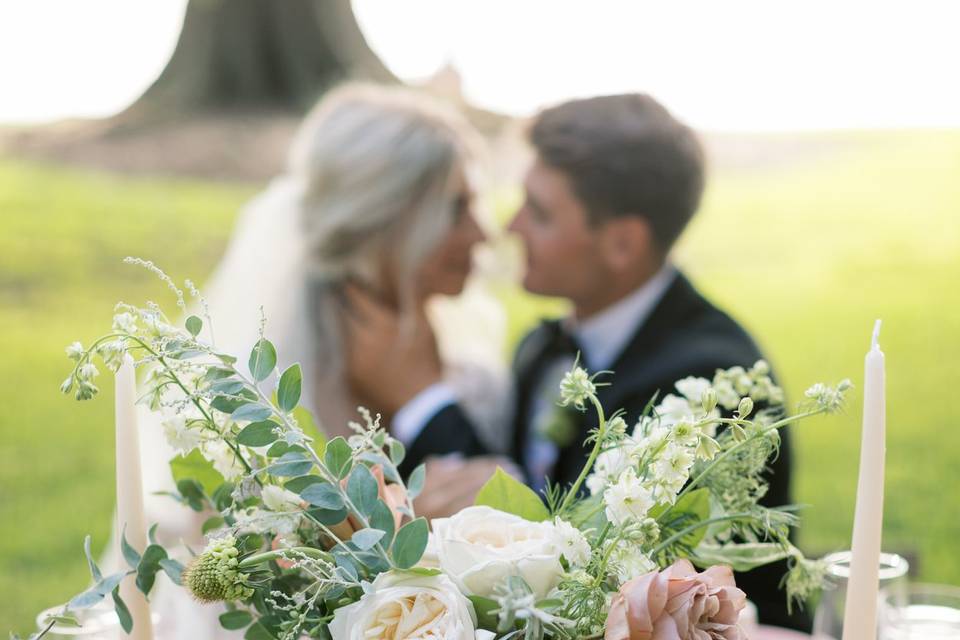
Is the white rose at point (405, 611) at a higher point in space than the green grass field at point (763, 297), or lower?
lower

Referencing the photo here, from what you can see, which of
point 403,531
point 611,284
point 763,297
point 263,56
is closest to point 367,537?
point 403,531

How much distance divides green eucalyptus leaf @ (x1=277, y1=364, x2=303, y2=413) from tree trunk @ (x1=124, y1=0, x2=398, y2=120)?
8029 millimetres

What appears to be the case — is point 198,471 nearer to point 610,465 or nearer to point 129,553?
point 129,553

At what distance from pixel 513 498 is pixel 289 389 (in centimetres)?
21

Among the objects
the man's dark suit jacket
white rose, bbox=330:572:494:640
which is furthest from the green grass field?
white rose, bbox=330:572:494:640

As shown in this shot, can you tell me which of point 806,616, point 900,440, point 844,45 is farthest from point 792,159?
point 806,616

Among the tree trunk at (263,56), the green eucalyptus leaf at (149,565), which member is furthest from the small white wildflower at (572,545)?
the tree trunk at (263,56)

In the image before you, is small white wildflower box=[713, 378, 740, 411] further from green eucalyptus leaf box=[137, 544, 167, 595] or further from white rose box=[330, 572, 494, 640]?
green eucalyptus leaf box=[137, 544, 167, 595]

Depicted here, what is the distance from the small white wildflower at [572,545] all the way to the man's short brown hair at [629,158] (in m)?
1.45

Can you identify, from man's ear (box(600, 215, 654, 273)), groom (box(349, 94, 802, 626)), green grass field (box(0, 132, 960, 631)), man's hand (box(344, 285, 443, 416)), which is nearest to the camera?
groom (box(349, 94, 802, 626))

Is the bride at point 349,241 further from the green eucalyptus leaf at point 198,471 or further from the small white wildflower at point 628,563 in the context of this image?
the small white wildflower at point 628,563

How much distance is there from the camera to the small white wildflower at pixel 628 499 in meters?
0.71

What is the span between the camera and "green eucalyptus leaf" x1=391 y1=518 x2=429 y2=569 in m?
0.70

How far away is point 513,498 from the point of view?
Answer: 82 cm
